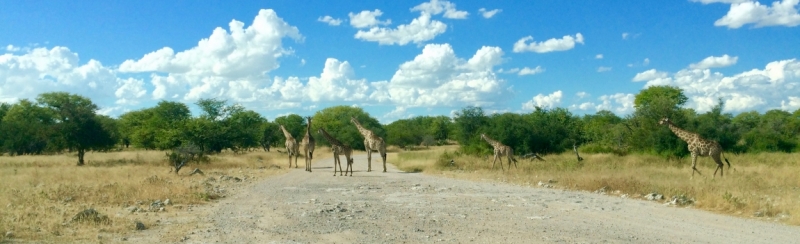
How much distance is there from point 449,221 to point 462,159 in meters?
20.5

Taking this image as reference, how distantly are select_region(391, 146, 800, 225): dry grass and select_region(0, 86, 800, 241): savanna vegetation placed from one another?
0.05 metres

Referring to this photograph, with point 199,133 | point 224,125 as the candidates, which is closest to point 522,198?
point 199,133

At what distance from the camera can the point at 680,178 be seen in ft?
66.1

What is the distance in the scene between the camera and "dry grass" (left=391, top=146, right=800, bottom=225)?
1318cm

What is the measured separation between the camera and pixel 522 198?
15359mm

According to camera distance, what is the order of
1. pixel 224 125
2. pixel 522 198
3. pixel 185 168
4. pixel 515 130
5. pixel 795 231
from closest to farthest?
pixel 795 231 → pixel 522 198 → pixel 185 168 → pixel 515 130 → pixel 224 125

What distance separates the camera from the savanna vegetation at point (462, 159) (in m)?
14.4

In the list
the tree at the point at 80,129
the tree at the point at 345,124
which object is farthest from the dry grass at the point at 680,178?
the tree at the point at 345,124

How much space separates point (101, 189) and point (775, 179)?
21.1 meters

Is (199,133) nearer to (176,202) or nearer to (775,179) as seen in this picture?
(176,202)

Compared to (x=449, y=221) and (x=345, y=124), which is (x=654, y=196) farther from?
(x=345, y=124)

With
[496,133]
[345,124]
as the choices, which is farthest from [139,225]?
[345,124]

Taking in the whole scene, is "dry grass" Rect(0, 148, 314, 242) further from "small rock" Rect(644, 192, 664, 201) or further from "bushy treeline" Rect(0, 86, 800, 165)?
"bushy treeline" Rect(0, 86, 800, 165)

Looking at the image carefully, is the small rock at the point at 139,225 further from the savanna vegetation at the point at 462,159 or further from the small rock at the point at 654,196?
the small rock at the point at 654,196
